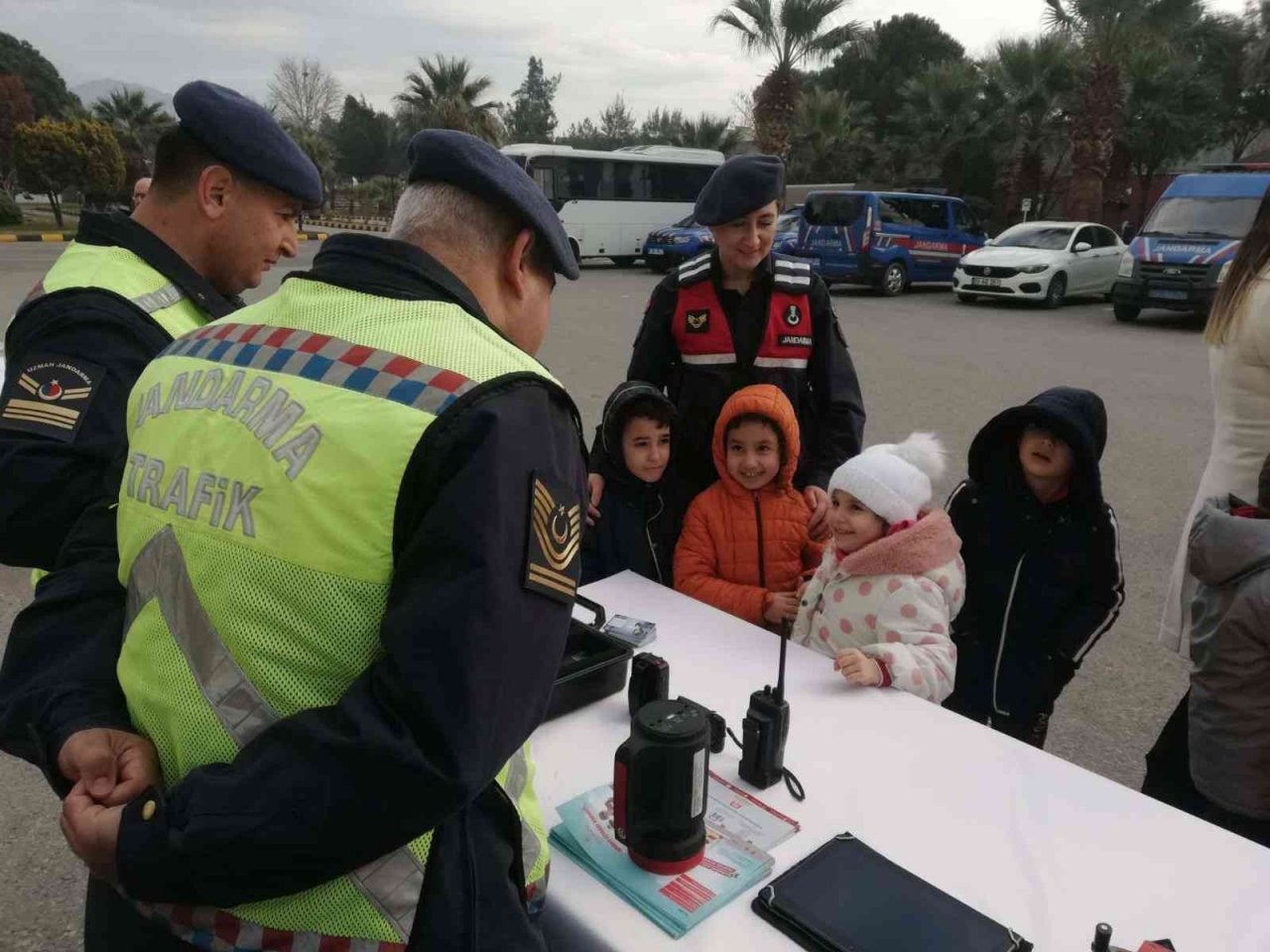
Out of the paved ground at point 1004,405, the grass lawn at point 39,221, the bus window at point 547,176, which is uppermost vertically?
the bus window at point 547,176

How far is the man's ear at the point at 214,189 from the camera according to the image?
1.92 m

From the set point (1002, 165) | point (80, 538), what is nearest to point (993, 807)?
point (80, 538)

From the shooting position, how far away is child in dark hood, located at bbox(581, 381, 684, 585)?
2.93 metres

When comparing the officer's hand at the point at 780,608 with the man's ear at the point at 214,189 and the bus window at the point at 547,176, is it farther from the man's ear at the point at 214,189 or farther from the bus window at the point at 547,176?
the bus window at the point at 547,176

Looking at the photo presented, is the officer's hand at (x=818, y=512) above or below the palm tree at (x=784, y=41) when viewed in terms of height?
below

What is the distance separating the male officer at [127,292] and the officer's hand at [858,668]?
59.2 inches

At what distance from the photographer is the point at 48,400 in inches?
60.7

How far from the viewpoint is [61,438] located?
154 cm

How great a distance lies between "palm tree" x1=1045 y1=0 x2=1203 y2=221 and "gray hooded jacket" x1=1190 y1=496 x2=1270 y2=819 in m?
20.4

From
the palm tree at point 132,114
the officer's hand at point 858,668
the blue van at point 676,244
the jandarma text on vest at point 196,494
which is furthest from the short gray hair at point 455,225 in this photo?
the palm tree at point 132,114

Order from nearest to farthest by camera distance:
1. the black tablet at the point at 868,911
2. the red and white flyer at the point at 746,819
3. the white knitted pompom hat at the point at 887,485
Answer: the black tablet at the point at 868,911 → the red and white flyer at the point at 746,819 → the white knitted pompom hat at the point at 887,485

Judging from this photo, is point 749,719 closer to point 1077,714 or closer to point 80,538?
point 80,538

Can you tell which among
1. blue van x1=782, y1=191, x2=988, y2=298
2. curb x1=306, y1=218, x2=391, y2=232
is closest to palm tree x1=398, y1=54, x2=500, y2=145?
curb x1=306, y1=218, x2=391, y2=232

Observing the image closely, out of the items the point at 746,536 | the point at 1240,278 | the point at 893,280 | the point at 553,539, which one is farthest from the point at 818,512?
the point at 893,280
